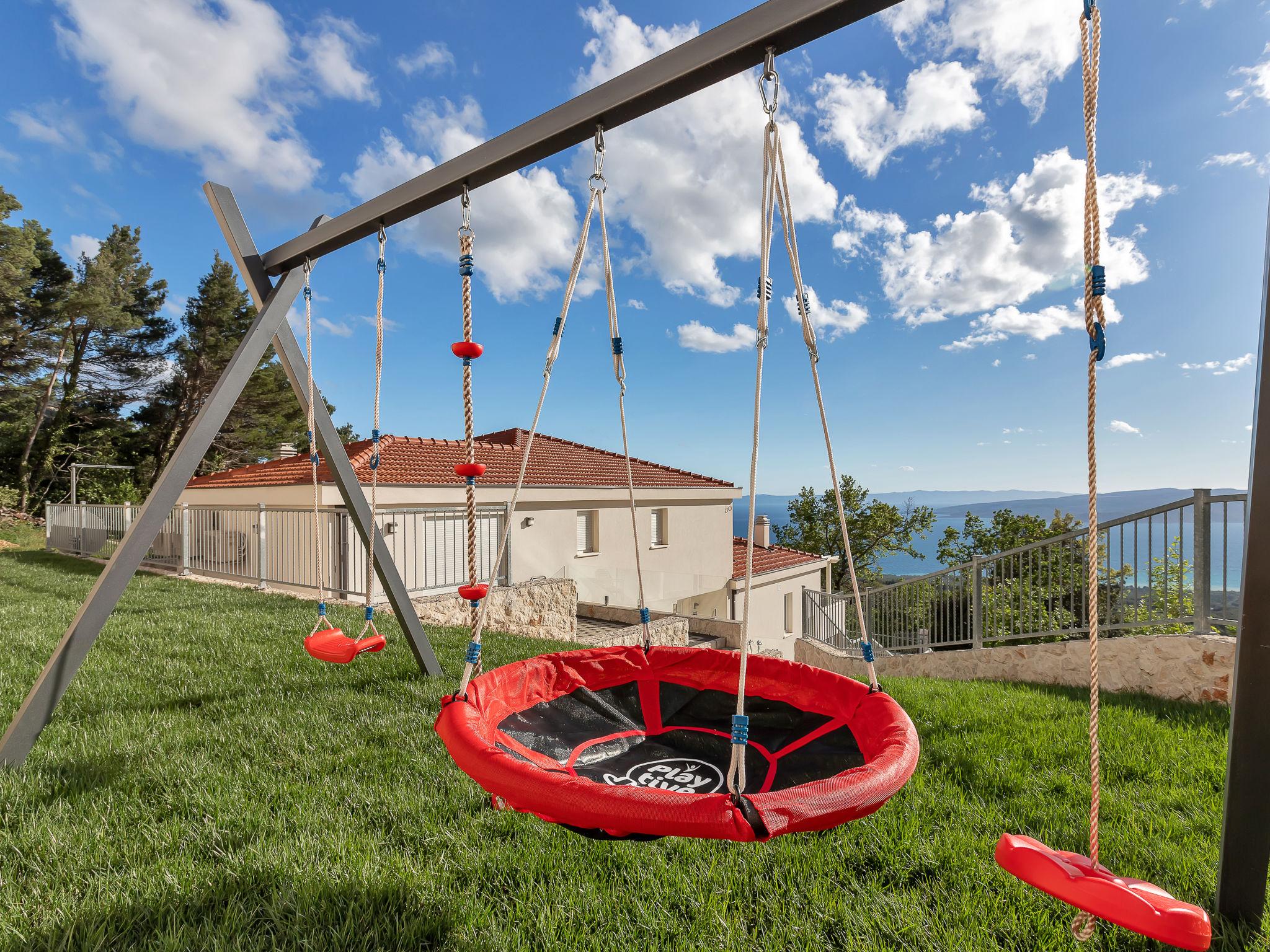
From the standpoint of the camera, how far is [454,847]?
2115 millimetres

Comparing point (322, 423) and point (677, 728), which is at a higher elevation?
point (322, 423)

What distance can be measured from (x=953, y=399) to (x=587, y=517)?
106 feet

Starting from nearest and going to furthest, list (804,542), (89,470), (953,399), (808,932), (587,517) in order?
(808,932) < (587,517) < (89,470) < (804,542) < (953,399)

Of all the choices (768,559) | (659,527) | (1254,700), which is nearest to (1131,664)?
(1254,700)

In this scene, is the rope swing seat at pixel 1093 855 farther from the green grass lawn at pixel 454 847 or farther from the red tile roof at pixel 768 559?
the red tile roof at pixel 768 559

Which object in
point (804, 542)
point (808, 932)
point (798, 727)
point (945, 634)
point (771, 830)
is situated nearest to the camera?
point (771, 830)

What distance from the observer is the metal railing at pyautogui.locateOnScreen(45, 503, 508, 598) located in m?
8.67

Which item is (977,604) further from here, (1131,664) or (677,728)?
(677,728)

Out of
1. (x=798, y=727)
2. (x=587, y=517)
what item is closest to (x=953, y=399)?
(x=587, y=517)

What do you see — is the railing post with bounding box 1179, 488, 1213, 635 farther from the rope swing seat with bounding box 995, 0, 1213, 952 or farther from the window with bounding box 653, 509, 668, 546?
the window with bounding box 653, 509, 668, 546

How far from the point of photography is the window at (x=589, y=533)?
1566 centimetres

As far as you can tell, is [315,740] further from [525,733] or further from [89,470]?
[89,470]

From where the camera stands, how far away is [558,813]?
130 cm

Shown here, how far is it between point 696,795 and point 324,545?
8.96m
